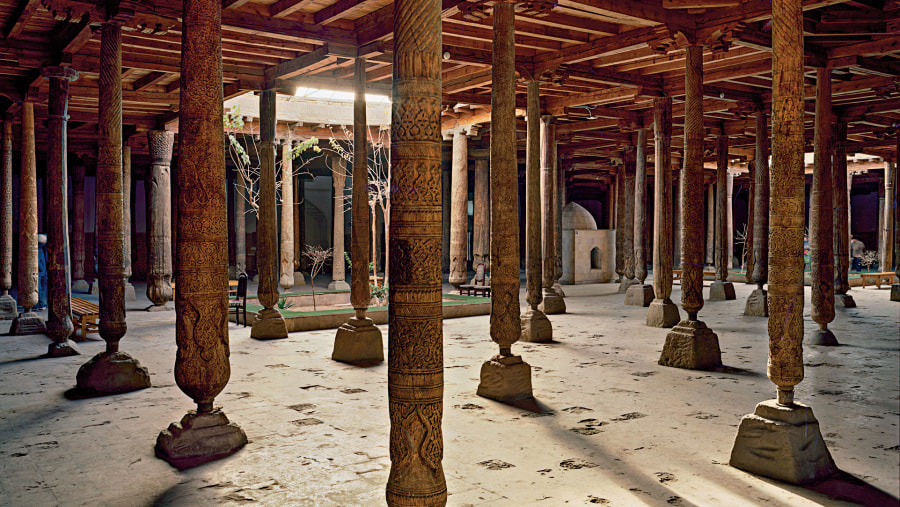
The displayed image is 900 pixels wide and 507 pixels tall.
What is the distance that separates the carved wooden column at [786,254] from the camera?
17.2ft

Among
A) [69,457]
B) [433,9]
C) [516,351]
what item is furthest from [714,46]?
[69,457]

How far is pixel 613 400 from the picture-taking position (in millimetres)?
7527

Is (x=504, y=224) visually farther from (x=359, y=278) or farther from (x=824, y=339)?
(x=824, y=339)

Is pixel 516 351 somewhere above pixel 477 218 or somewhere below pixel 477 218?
below

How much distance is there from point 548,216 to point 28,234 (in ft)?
28.6

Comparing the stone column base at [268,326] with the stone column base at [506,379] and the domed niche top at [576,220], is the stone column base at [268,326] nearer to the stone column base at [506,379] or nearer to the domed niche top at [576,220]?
the stone column base at [506,379]

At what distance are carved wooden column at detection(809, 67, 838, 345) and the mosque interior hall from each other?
0.04m

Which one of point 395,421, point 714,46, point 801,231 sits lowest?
point 395,421

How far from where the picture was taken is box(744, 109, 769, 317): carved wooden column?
14.7m

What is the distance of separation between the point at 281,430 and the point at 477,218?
13537mm

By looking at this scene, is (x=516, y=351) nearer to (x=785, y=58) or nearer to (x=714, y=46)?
(x=714, y=46)

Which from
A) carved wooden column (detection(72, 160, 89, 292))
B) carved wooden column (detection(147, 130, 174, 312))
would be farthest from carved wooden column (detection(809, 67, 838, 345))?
carved wooden column (detection(72, 160, 89, 292))

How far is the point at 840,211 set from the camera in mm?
15469

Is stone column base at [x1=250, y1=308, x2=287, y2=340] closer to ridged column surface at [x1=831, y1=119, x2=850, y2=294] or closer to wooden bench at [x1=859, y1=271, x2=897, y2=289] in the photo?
ridged column surface at [x1=831, y1=119, x2=850, y2=294]
